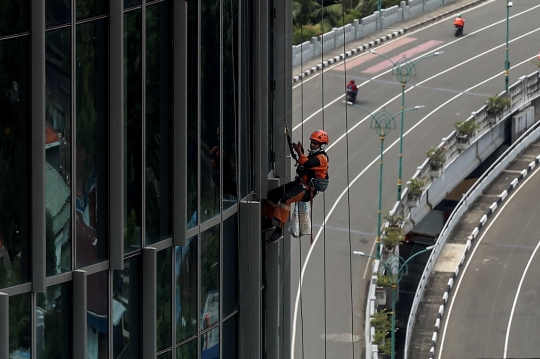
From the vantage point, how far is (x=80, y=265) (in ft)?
61.5

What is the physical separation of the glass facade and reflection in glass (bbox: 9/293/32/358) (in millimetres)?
21

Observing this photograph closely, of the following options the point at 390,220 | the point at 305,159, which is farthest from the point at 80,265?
the point at 390,220

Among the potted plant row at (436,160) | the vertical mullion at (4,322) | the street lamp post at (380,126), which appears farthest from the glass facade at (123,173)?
the potted plant row at (436,160)

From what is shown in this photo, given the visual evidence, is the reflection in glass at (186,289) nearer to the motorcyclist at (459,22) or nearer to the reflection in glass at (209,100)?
the reflection in glass at (209,100)

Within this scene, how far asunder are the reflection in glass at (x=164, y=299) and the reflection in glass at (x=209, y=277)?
975 mm

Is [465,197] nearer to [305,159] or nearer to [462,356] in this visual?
[462,356]

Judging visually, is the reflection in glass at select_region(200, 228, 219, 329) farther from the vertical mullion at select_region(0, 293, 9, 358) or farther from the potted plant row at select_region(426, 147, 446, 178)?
the potted plant row at select_region(426, 147, 446, 178)

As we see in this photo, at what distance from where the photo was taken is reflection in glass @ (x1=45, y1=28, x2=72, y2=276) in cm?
1792

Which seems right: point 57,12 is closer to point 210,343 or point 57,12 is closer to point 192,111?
point 192,111

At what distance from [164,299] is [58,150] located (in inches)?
133

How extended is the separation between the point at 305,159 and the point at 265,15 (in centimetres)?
259

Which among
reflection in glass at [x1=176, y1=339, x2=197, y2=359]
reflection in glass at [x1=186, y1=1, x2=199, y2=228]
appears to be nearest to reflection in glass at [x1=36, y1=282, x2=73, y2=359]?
reflection in glass at [x1=176, y1=339, x2=197, y2=359]

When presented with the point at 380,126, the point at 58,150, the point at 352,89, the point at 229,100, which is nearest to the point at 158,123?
the point at 58,150

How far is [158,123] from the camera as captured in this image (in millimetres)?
19984
